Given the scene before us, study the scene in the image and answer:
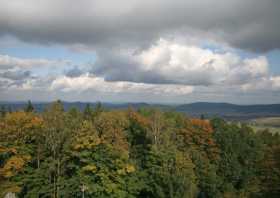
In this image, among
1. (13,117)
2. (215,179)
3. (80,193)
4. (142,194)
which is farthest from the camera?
(215,179)

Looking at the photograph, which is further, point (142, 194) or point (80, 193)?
point (142, 194)

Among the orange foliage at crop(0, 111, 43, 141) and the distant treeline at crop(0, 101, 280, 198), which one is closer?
the distant treeline at crop(0, 101, 280, 198)

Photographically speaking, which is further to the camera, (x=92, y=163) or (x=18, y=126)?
(x=18, y=126)

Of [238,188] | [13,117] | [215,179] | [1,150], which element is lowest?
[238,188]

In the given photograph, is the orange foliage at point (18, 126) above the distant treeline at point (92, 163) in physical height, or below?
above

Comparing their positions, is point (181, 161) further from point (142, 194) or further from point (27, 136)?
point (27, 136)

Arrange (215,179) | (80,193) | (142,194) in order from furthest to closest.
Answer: (215,179), (142,194), (80,193)

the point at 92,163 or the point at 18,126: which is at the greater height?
the point at 18,126

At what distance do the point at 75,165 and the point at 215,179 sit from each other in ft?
81.1

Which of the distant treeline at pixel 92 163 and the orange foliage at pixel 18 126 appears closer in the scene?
the distant treeline at pixel 92 163

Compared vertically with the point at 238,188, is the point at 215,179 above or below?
above

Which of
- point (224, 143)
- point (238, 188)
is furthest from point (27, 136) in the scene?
point (238, 188)

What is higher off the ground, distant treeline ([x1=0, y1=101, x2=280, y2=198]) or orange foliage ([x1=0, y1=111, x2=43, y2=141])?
orange foliage ([x1=0, y1=111, x2=43, y2=141])

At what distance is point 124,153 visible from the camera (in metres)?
43.8
